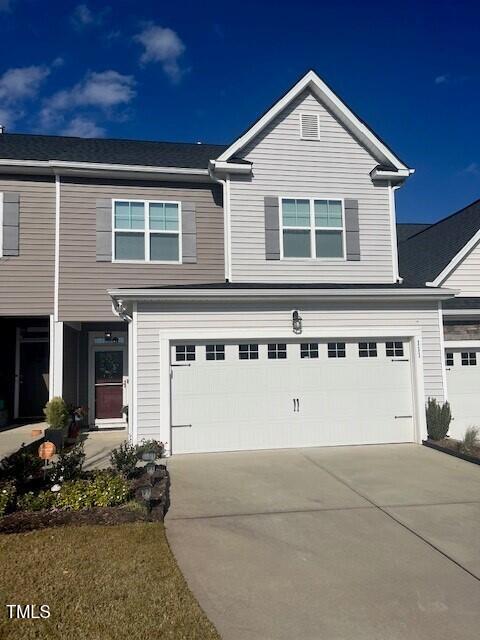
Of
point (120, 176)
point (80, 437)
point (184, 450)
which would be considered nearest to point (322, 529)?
point (184, 450)

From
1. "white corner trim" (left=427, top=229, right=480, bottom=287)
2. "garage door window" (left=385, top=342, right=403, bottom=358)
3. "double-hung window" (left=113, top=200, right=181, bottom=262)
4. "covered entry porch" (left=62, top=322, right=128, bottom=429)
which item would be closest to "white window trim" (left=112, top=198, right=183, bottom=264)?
"double-hung window" (left=113, top=200, right=181, bottom=262)

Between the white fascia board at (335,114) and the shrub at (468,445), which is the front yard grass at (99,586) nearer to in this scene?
the shrub at (468,445)

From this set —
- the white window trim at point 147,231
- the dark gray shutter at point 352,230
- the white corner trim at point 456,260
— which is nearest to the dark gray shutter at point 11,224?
the white window trim at point 147,231

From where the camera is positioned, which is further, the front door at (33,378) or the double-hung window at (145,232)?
the front door at (33,378)

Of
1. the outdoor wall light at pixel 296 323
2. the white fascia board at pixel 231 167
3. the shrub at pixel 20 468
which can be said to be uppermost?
the white fascia board at pixel 231 167

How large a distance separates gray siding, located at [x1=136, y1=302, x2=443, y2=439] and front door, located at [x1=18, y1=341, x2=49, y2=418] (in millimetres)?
5809

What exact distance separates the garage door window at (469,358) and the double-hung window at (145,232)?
6897 mm

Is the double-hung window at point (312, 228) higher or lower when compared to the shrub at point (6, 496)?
higher

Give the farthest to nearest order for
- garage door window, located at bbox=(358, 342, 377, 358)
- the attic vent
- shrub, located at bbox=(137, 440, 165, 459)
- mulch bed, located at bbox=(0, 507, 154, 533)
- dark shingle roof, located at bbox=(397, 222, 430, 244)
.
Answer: dark shingle roof, located at bbox=(397, 222, 430, 244)
the attic vent
garage door window, located at bbox=(358, 342, 377, 358)
shrub, located at bbox=(137, 440, 165, 459)
mulch bed, located at bbox=(0, 507, 154, 533)

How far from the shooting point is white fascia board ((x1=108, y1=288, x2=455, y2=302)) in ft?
30.2

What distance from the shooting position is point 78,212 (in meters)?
11.8

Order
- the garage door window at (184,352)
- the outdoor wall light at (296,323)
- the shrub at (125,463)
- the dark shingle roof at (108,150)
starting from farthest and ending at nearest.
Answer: the dark shingle roof at (108,150) → the outdoor wall light at (296,323) → the garage door window at (184,352) → the shrub at (125,463)

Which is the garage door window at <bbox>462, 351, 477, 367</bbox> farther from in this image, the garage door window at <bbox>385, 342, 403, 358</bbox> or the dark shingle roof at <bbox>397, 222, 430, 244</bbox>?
the dark shingle roof at <bbox>397, 222, 430, 244</bbox>

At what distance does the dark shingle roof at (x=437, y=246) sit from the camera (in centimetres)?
1323
